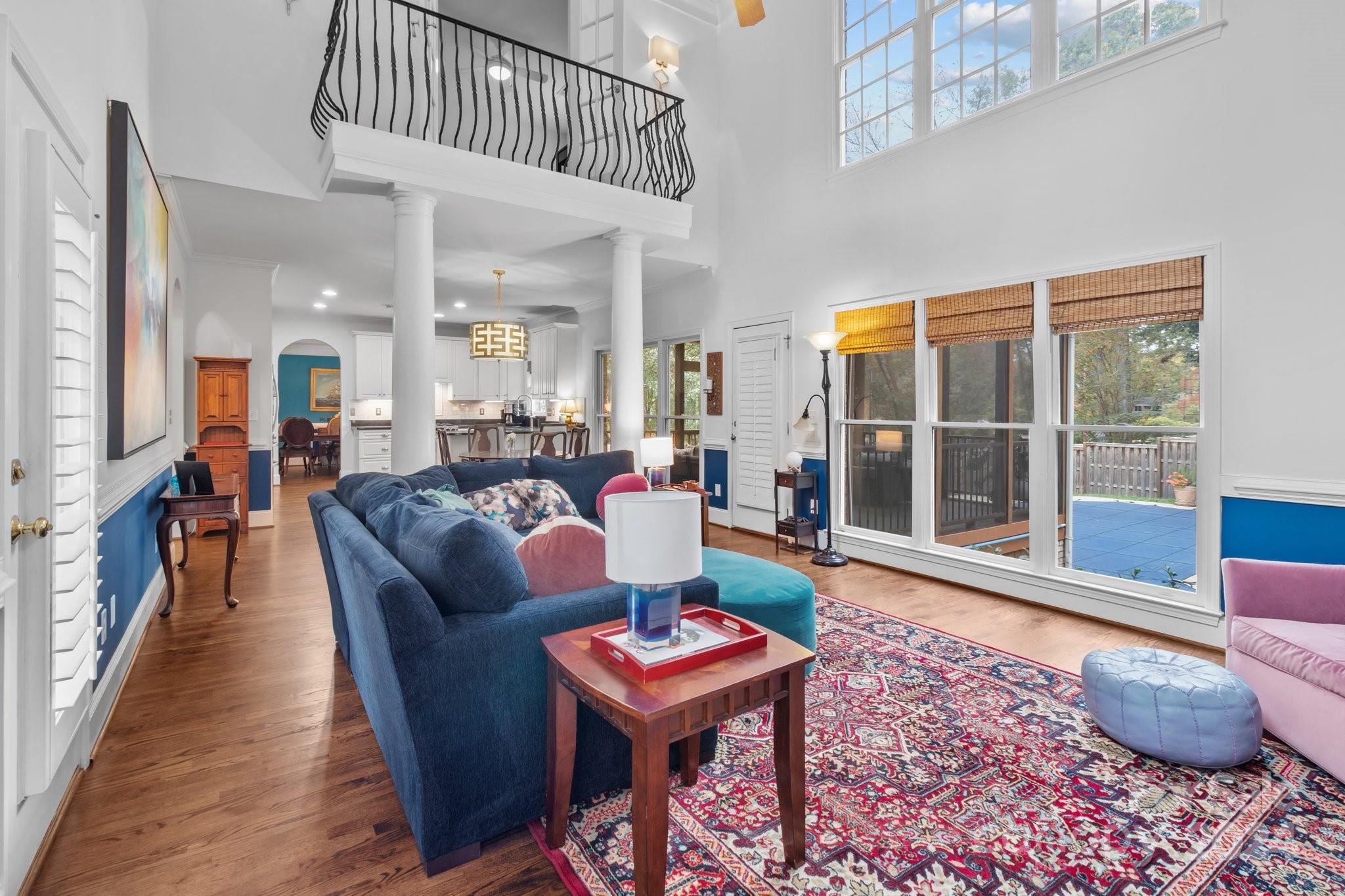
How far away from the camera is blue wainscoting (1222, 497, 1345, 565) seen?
2.88 meters

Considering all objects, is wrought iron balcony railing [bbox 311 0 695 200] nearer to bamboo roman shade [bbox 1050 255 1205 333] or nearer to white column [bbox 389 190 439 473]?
white column [bbox 389 190 439 473]

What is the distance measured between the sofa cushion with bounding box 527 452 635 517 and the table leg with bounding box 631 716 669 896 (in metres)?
3.20

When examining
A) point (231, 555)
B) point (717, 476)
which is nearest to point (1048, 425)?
point (717, 476)

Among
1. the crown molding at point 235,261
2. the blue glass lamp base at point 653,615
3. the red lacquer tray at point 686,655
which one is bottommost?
the red lacquer tray at point 686,655

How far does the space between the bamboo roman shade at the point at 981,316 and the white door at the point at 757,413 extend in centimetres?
153

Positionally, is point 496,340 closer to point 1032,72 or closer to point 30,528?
point 1032,72

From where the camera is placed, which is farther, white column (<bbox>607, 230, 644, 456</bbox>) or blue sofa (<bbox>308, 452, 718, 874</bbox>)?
white column (<bbox>607, 230, 644, 456</bbox>)

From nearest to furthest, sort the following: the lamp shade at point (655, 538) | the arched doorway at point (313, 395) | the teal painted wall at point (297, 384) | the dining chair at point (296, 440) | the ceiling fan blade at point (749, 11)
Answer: the lamp shade at point (655, 538) → the ceiling fan blade at point (749, 11) → the dining chair at point (296, 440) → the arched doorway at point (313, 395) → the teal painted wall at point (297, 384)

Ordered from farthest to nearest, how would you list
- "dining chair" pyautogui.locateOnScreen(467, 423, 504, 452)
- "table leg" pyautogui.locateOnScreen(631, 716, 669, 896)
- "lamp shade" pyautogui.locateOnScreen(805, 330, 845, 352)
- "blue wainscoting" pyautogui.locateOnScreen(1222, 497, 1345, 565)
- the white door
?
"dining chair" pyautogui.locateOnScreen(467, 423, 504, 452), the white door, "lamp shade" pyautogui.locateOnScreen(805, 330, 845, 352), "blue wainscoting" pyautogui.locateOnScreen(1222, 497, 1345, 565), "table leg" pyautogui.locateOnScreen(631, 716, 669, 896)

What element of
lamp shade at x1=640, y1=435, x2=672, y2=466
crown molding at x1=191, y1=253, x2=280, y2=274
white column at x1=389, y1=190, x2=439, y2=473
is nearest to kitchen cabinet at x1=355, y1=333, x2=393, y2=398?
crown molding at x1=191, y1=253, x2=280, y2=274

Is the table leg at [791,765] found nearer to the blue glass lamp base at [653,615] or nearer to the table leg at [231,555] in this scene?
the blue glass lamp base at [653,615]

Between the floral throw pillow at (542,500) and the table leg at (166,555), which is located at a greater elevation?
the floral throw pillow at (542,500)

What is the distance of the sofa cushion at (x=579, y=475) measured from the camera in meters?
4.59

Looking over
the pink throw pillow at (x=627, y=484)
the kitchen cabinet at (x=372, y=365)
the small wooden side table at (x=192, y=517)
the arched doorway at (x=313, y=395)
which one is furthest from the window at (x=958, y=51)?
the arched doorway at (x=313, y=395)
